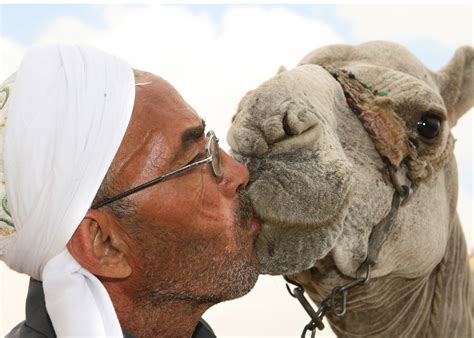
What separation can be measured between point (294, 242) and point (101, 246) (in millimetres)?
777

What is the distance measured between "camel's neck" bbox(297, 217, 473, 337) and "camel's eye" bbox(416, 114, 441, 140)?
80cm

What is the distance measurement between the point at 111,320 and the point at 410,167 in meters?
1.77

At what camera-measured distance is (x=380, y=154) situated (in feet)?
10.8

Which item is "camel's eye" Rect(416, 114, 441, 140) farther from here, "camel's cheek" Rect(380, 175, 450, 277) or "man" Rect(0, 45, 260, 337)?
"man" Rect(0, 45, 260, 337)

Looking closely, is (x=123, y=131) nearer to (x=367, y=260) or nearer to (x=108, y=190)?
(x=108, y=190)

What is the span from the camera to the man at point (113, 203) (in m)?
2.13

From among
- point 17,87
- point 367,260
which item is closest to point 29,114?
point 17,87

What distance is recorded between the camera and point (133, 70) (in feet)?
8.17

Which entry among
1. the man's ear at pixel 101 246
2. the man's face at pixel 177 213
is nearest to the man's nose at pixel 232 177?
the man's face at pixel 177 213

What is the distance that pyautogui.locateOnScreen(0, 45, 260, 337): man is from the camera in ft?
6.98

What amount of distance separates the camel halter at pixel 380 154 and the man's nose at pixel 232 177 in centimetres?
93

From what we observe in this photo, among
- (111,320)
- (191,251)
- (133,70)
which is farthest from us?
(133,70)

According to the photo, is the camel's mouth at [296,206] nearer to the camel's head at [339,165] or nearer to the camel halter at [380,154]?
the camel's head at [339,165]

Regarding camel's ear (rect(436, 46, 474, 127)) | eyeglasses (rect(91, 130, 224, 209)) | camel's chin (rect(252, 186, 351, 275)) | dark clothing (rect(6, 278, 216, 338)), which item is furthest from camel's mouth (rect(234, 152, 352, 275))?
camel's ear (rect(436, 46, 474, 127))
